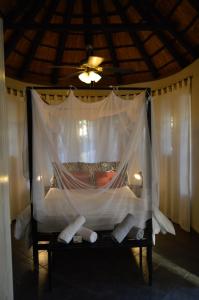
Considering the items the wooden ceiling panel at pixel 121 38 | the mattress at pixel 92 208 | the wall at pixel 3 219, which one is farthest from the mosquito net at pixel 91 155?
the wooden ceiling panel at pixel 121 38

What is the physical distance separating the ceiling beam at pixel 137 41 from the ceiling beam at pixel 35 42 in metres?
0.83

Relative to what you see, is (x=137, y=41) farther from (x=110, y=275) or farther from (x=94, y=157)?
(x=110, y=275)

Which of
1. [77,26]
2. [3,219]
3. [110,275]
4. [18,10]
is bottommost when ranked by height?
[110,275]

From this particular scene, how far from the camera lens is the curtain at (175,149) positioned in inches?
143

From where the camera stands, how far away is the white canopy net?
249cm

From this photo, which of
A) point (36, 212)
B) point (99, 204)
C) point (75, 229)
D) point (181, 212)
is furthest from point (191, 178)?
point (36, 212)

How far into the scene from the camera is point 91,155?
116 inches

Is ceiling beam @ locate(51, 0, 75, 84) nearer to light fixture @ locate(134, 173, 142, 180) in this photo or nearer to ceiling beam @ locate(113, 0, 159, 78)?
ceiling beam @ locate(113, 0, 159, 78)

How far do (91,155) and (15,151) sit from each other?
1877 mm

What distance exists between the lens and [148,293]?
2.25 metres

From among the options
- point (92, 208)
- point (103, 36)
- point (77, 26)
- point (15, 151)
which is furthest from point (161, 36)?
point (15, 151)

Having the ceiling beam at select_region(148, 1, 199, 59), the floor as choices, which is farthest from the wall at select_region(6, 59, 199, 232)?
the floor

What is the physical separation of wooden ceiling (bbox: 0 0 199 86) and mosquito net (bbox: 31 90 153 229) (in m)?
0.81

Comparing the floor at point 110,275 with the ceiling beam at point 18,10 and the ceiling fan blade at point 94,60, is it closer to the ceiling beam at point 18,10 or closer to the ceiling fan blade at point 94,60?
the ceiling fan blade at point 94,60
